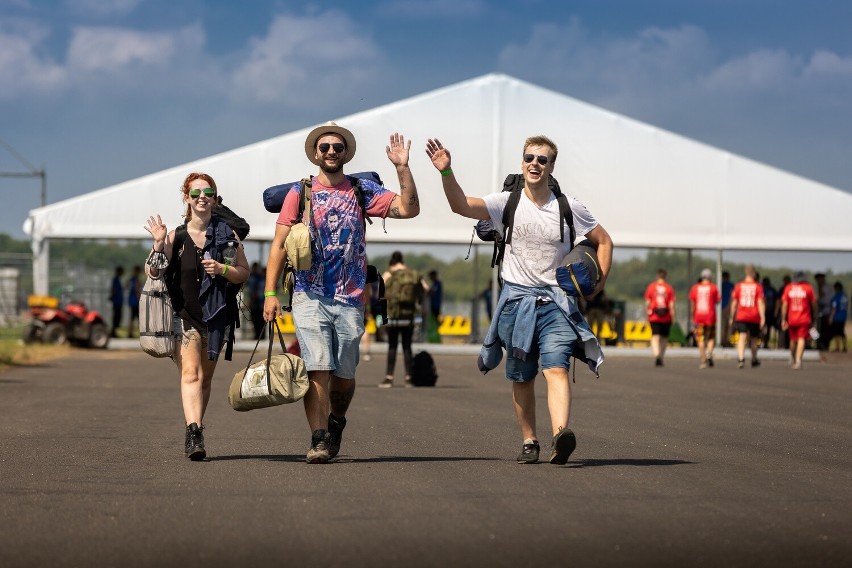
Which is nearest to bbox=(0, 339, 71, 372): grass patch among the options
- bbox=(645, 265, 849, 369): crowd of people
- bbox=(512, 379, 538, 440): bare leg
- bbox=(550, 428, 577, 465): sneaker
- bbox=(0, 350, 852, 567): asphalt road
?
bbox=(0, 350, 852, 567): asphalt road

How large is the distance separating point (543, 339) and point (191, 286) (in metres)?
2.24

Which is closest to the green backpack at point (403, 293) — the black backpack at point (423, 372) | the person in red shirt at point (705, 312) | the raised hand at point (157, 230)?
→ the black backpack at point (423, 372)

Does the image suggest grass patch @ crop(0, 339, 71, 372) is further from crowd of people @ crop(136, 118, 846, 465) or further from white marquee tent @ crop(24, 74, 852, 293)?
crowd of people @ crop(136, 118, 846, 465)

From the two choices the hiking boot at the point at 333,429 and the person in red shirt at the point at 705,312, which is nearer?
the hiking boot at the point at 333,429

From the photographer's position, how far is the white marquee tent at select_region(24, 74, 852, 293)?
3238 cm

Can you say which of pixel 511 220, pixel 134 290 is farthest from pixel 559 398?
pixel 134 290

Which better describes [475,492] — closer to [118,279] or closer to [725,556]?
[725,556]

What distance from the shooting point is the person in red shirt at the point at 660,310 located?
85.5ft

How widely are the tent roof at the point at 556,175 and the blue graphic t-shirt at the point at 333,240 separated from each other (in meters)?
22.9

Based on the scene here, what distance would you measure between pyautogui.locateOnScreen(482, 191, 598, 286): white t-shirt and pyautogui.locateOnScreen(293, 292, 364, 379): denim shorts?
38.9 inches

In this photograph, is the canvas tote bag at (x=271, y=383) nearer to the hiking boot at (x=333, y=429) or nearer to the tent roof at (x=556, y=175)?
the hiking boot at (x=333, y=429)

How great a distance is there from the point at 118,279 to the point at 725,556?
100ft

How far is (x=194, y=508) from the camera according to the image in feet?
22.9

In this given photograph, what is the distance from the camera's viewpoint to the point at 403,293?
1962 cm
